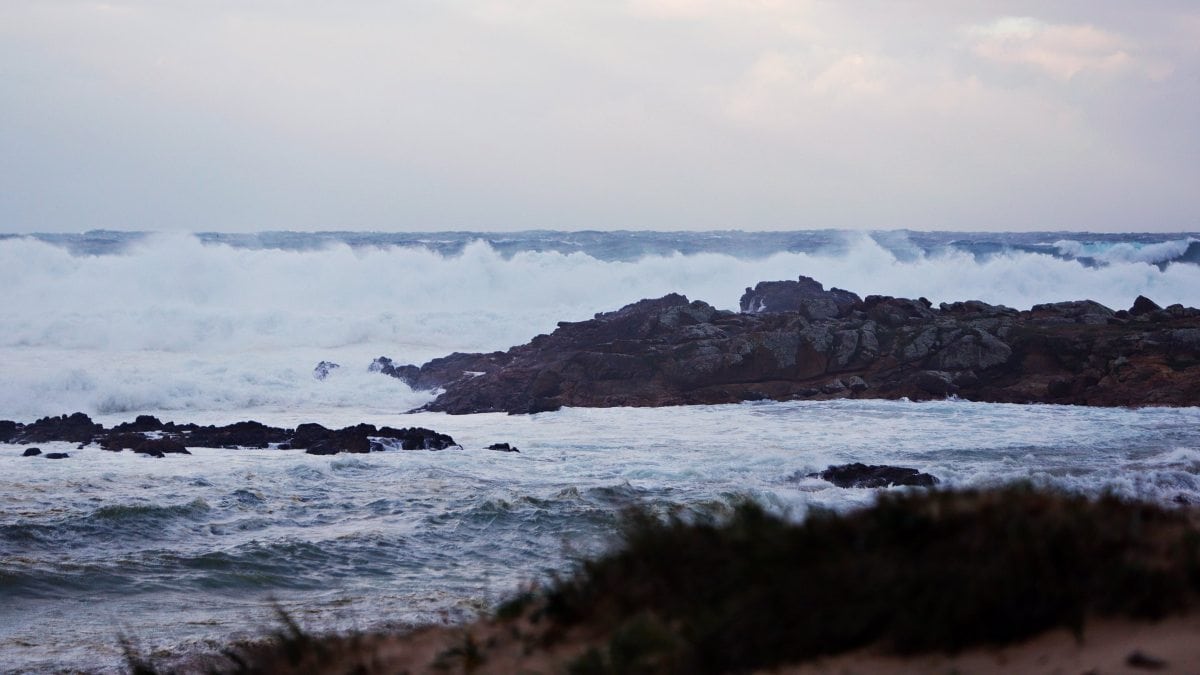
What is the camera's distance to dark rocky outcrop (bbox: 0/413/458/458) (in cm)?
2138

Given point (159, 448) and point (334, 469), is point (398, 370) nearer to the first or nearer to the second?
point (159, 448)

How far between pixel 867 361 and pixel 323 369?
1610 cm

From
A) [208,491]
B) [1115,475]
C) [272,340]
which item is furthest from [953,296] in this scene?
[208,491]

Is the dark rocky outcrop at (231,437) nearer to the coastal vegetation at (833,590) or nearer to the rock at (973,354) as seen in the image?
the rock at (973,354)

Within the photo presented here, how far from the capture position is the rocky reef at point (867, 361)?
27406 millimetres

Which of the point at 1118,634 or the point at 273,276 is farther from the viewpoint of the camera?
the point at 273,276

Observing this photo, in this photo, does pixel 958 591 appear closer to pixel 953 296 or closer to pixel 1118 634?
pixel 1118 634

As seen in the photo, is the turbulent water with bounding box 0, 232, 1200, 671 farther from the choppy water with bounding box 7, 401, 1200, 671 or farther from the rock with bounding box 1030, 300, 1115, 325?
the rock with bounding box 1030, 300, 1115, 325

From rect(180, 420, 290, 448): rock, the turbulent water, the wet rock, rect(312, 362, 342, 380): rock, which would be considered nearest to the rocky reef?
the turbulent water

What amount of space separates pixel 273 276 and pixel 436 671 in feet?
179

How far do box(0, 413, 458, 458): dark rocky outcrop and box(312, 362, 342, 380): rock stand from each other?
402 inches

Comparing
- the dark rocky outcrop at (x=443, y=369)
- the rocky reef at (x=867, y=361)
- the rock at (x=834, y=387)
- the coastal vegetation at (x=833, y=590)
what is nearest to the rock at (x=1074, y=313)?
the rocky reef at (x=867, y=361)

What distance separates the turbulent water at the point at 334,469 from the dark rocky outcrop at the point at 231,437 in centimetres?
68

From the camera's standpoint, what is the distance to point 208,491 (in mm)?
17234
